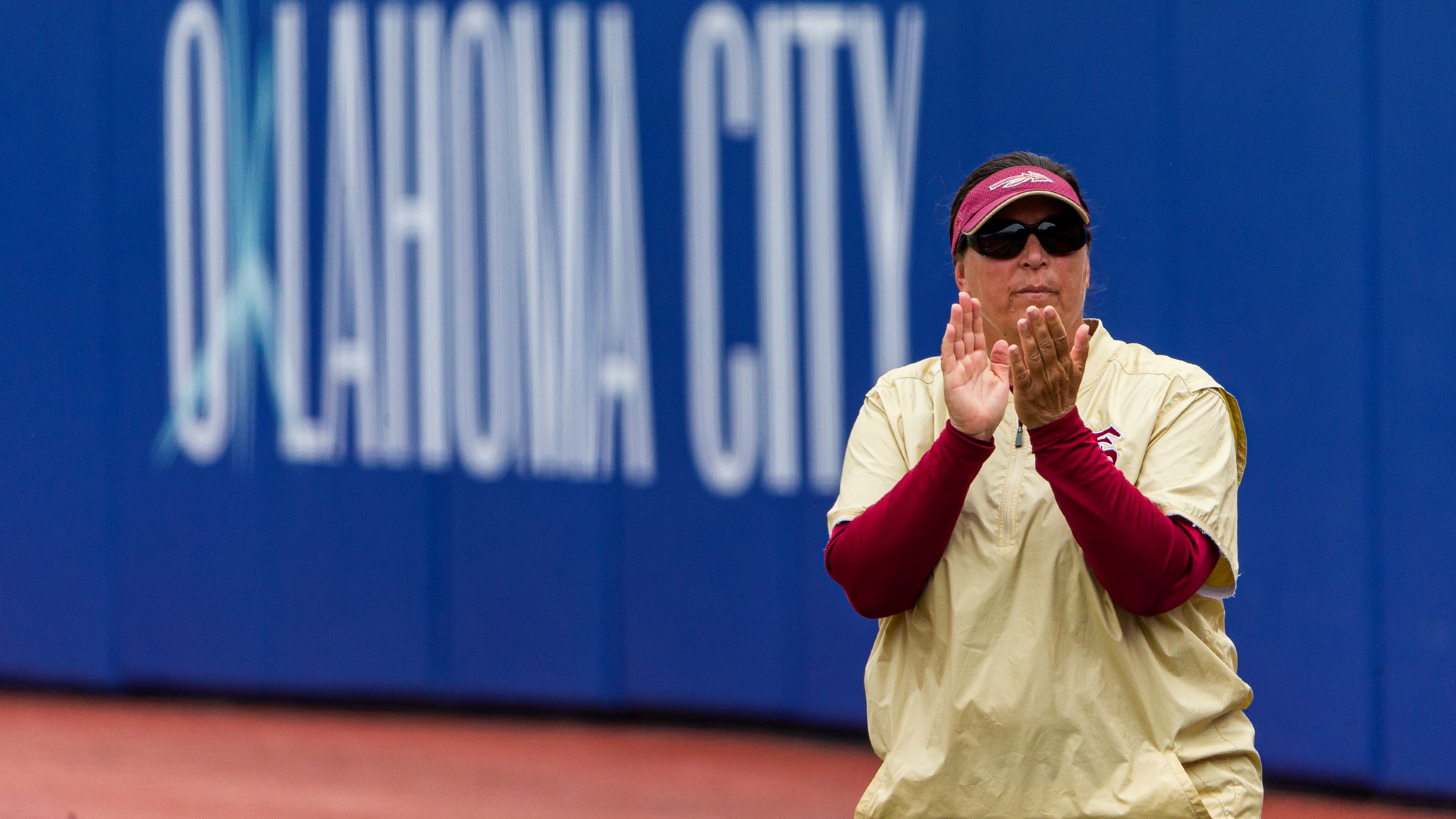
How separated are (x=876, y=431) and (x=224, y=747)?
13.3ft

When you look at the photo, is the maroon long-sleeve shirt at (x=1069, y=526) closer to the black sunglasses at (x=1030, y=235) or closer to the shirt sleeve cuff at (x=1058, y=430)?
the shirt sleeve cuff at (x=1058, y=430)

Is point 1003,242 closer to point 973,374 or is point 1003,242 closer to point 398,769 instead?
point 973,374

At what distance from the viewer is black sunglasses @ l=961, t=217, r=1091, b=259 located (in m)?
2.20

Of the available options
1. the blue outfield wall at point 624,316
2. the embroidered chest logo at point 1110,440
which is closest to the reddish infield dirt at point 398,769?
the blue outfield wall at point 624,316

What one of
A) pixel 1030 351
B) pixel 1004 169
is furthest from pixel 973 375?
pixel 1004 169

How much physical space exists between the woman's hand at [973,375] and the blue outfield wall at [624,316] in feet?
8.68

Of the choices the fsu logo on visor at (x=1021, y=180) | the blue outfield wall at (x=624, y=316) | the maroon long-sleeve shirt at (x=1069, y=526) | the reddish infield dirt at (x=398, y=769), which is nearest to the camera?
the maroon long-sleeve shirt at (x=1069, y=526)

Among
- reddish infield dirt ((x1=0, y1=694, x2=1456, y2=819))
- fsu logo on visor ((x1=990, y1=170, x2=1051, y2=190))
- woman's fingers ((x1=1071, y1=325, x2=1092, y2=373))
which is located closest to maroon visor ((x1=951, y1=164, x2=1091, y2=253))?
fsu logo on visor ((x1=990, y1=170, x2=1051, y2=190))

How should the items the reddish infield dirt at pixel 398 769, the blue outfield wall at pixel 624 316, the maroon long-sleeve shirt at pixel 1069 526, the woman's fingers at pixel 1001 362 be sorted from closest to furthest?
1. the maroon long-sleeve shirt at pixel 1069 526
2. the woman's fingers at pixel 1001 362
3. the blue outfield wall at pixel 624 316
4. the reddish infield dirt at pixel 398 769


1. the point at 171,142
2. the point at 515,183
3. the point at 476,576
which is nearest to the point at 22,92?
the point at 171,142

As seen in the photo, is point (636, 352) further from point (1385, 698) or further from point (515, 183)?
point (1385, 698)

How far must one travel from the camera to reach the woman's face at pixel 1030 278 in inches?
86.5

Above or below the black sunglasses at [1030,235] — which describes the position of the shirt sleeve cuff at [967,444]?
below

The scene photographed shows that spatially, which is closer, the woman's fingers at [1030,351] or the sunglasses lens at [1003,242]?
Answer: the woman's fingers at [1030,351]
